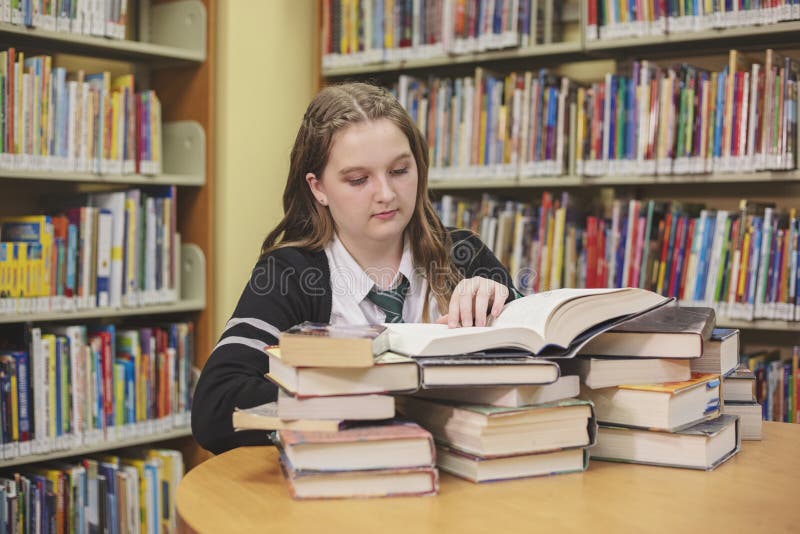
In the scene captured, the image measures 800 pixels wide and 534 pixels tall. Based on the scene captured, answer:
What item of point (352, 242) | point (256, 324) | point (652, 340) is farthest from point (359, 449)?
point (352, 242)

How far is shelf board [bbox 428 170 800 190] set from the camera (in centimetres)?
236

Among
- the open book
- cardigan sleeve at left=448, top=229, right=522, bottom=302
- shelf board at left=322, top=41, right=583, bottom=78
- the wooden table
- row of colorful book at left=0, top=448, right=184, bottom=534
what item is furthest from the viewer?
shelf board at left=322, top=41, right=583, bottom=78

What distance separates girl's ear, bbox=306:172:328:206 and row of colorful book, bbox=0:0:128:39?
119cm

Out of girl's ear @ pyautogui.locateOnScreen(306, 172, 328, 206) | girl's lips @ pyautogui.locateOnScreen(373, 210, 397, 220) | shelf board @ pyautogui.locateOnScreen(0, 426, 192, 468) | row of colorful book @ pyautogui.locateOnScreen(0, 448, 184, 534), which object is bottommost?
row of colorful book @ pyautogui.locateOnScreen(0, 448, 184, 534)

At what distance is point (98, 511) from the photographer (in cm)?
246

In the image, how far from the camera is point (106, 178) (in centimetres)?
253

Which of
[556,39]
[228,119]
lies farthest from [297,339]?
[556,39]

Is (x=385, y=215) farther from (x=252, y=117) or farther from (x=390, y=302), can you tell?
(x=252, y=117)

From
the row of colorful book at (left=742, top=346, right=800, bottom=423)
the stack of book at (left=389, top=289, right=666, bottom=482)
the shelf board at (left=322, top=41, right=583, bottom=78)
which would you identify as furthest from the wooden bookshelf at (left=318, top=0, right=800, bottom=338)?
the stack of book at (left=389, top=289, right=666, bottom=482)

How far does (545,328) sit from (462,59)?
1985 millimetres

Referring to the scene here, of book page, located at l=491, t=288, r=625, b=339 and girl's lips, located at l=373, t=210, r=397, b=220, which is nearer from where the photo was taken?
book page, located at l=491, t=288, r=625, b=339

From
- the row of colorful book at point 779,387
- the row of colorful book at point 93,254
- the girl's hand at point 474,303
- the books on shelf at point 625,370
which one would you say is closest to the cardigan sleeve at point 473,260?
the girl's hand at point 474,303

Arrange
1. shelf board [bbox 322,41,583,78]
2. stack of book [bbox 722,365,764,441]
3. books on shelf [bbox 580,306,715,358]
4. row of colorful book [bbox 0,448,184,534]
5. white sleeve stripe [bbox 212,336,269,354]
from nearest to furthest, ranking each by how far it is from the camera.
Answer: books on shelf [bbox 580,306,715,358], stack of book [bbox 722,365,764,441], white sleeve stripe [bbox 212,336,269,354], row of colorful book [bbox 0,448,184,534], shelf board [bbox 322,41,583,78]

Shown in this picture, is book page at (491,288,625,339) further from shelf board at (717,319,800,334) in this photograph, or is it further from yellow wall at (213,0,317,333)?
yellow wall at (213,0,317,333)
